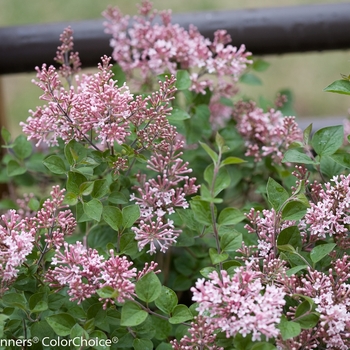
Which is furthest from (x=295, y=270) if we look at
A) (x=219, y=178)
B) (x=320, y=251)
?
(x=219, y=178)

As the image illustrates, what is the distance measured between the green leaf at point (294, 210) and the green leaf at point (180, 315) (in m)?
0.19

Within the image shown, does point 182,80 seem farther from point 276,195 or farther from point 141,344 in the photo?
point 141,344

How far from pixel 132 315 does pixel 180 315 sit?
75mm

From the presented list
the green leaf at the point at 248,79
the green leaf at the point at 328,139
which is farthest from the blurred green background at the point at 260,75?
the green leaf at the point at 328,139

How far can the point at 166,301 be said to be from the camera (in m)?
0.74

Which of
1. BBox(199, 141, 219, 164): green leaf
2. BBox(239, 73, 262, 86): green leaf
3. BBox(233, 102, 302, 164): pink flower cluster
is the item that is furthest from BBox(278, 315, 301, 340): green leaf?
BBox(239, 73, 262, 86): green leaf

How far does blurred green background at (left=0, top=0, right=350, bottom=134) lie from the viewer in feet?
9.87

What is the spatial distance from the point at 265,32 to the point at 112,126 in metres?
0.80

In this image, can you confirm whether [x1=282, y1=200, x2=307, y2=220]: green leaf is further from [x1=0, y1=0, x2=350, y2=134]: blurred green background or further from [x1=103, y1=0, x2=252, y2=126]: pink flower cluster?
[x1=0, y1=0, x2=350, y2=134]: blurred green background

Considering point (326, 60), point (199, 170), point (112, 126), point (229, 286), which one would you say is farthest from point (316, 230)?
point (326, 60)

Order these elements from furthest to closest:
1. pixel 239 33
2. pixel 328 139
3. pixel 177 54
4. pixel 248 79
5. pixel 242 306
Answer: pixel 239 33 < pixel 248 79 < pixel 177 54 < pixel 328 139 < pixel 242 306

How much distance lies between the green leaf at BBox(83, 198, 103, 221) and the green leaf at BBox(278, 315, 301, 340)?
289 millimetres

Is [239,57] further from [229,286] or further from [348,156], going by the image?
[229,286]

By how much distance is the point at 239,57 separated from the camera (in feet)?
3.58
